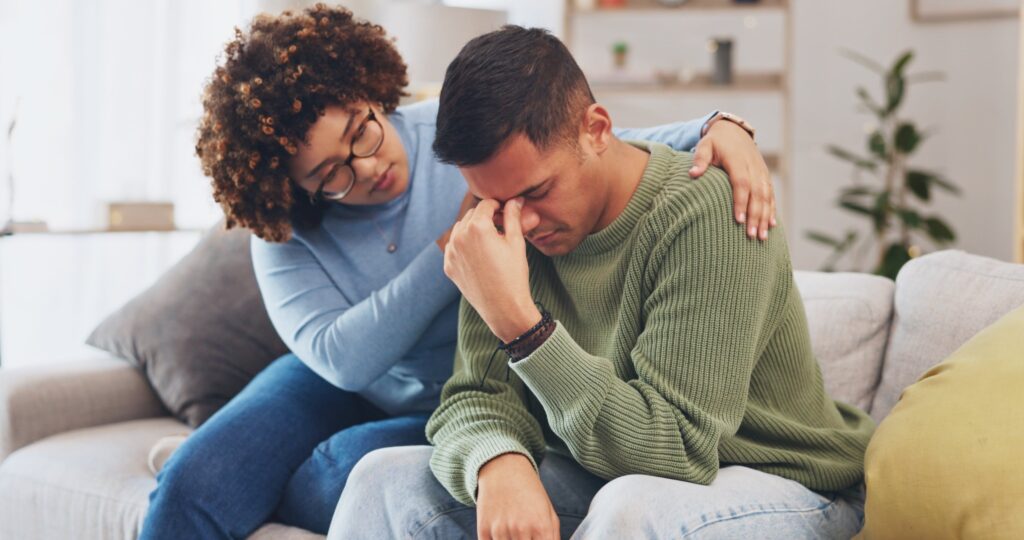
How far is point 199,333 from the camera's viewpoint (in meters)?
2.15

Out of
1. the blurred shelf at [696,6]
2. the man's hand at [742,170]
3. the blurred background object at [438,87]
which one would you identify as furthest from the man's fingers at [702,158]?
the blurred shelf at [696,6]

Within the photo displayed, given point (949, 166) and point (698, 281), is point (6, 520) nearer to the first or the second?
point (698, 281)

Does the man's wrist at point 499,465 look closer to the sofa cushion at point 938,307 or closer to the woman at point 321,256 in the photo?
the woman at point 321,256

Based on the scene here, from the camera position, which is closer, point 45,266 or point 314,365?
point 314,365

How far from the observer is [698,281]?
118 centimetres

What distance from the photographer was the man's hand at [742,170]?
1.20 metres

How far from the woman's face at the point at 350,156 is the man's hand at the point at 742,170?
1.72ft

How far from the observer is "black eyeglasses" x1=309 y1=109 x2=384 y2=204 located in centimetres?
160

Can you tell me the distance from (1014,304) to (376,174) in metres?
0.95

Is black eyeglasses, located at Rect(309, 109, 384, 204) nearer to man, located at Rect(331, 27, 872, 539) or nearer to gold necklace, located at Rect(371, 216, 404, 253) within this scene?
gold necklace, located at Rect(371, 216, 404, 253)

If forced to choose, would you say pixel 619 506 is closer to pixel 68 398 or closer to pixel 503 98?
pixel 503 98

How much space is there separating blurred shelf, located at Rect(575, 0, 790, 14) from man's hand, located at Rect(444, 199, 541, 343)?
3.52 m

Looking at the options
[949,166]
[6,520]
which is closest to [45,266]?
[6,520]

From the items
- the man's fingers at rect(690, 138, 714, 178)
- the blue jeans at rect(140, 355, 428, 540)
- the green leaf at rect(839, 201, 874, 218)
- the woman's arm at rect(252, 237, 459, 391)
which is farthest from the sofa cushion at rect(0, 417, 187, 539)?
the green leaf at rect(839, 201, 874, 218)
